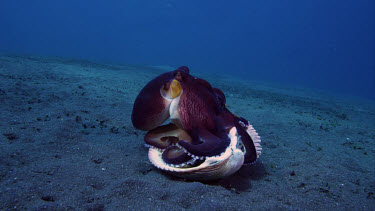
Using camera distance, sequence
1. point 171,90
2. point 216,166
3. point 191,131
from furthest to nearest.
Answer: point 171,90, point 191,131, point 216,166

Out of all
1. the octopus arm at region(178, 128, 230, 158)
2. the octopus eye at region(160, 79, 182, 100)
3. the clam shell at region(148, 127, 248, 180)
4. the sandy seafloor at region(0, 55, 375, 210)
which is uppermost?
the octopus eye at region(160, 79, 182, 100)

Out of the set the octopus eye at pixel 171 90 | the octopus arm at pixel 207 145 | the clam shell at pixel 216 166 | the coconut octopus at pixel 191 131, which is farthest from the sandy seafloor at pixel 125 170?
the octopus eye at pixel 171 90

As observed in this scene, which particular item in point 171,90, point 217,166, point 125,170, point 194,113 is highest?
point 171,90

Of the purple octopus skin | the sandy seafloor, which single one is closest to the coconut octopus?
the purple octopus skin

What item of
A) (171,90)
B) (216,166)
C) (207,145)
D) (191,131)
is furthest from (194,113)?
(216,166)

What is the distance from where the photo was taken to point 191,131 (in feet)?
8.90

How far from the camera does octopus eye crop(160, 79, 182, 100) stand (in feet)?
9.34

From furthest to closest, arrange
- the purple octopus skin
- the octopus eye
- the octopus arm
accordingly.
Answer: the octopus eye, the purple octopus skin, the octopus arm

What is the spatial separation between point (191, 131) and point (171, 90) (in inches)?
25.2

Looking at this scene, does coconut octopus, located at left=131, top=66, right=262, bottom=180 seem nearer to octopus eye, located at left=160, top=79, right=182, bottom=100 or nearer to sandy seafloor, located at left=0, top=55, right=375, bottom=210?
octopus eye, located at left=160, top=79, right=182, bottom=100

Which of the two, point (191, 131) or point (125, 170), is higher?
point (191, 131)

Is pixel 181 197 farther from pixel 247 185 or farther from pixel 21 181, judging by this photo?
pixel 21 181

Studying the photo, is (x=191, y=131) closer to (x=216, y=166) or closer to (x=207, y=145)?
(x=207, y=145)

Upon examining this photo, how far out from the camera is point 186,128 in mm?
2779
